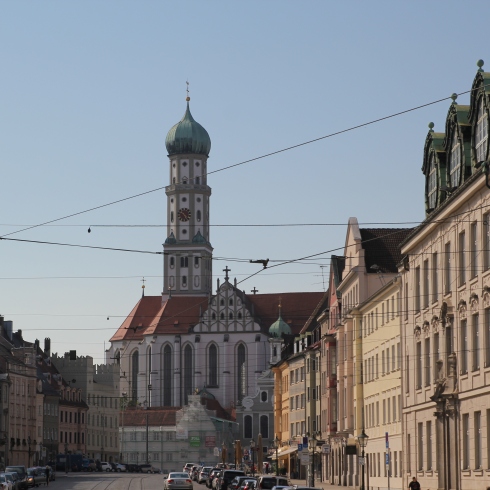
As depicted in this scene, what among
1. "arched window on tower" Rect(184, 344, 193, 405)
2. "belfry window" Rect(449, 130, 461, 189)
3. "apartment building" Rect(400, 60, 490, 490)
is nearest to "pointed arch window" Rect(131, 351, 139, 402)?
"arched window on tower" Rect(184, 344, 193, 405)

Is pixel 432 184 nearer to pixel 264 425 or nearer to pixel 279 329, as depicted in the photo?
pixel 279 329

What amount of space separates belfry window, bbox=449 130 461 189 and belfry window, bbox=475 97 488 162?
97.9 inches

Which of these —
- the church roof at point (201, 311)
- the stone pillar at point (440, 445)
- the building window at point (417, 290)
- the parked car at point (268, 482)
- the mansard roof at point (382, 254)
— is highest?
the church roof at point (201, 311)

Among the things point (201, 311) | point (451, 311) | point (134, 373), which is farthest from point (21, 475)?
point (134, 373)

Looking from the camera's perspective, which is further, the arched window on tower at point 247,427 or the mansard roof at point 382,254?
the arched window on tower at point 247,427

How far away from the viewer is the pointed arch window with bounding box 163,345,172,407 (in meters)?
185

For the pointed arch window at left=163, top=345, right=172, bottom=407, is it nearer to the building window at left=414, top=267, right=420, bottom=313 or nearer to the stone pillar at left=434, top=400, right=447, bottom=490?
the building window at left=414, top=267, right=420, bottom=313

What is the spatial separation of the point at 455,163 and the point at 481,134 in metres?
4.36

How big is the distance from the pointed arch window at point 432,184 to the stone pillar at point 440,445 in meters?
8.10

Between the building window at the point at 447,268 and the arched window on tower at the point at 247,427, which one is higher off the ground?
the building window at the point at 447,268

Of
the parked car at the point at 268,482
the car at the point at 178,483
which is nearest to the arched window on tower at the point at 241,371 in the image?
the car at the point at 178,483

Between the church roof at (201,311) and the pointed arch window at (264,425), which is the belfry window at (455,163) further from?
the church roof at (201,311)

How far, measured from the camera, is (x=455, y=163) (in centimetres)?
4544

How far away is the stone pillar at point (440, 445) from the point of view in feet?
149
